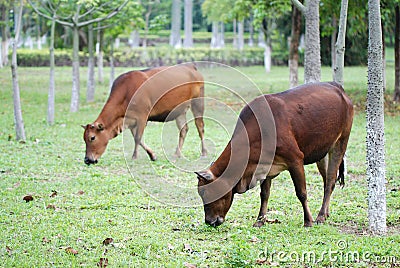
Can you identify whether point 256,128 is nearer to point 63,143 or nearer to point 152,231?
point 152,231

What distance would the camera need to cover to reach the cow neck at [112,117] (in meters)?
11.4

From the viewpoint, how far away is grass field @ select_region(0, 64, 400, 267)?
5871 millimetres

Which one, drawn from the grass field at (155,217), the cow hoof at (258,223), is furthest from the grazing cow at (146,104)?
the cow hoof at (258,223)

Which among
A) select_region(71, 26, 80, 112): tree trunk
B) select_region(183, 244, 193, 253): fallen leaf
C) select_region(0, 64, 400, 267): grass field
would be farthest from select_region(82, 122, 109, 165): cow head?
select_region(71, 26, 80, 112): tree trunk

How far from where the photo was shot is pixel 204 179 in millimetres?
6672

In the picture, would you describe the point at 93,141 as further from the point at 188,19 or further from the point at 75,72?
the point at 188,19

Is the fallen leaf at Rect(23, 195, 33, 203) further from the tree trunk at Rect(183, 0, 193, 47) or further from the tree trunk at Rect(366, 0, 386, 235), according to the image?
the tree trunk at Rect(183, 0, 193, 47)

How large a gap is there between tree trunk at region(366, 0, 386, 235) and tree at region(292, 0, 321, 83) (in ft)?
9.38

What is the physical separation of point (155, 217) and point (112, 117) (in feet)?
14.1

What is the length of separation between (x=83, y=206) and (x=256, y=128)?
2605 mm

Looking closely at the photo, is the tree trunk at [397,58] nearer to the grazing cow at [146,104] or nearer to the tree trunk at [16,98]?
the grazing cow at [146,104]

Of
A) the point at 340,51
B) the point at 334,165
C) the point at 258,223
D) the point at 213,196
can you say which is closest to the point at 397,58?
the point at 340,51

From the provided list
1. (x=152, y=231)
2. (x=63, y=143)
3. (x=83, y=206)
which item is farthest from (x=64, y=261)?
(x=63, y=143)

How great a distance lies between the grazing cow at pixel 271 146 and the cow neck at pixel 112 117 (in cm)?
483
